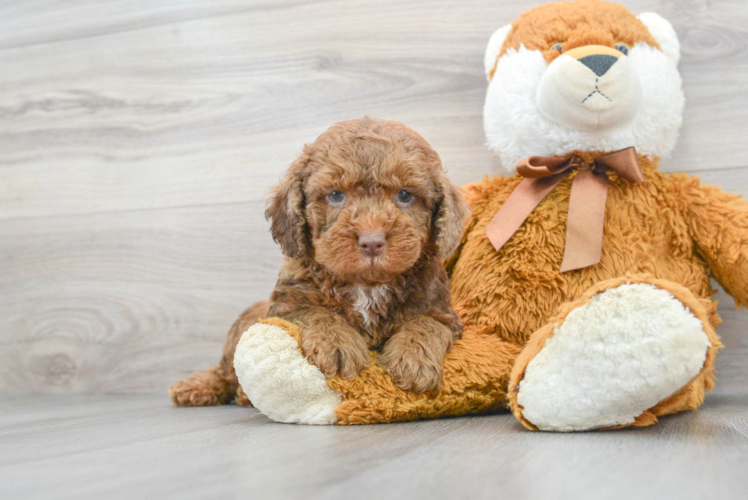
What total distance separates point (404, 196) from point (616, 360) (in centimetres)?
49

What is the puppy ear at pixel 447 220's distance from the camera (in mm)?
1289

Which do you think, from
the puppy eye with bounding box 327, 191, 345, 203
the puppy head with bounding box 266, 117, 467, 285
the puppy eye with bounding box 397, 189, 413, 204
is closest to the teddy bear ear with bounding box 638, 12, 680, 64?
the puppy head with bounding box 266, 117, 467, 285

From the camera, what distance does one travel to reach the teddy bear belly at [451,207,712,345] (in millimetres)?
1417

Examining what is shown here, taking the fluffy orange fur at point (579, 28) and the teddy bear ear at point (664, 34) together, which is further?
the teddy bear ear at point (664, 34)

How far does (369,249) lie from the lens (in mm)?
1163

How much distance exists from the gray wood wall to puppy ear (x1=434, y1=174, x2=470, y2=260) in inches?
22.8

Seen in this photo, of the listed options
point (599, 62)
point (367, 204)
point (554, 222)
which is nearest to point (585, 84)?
point (599, 62)

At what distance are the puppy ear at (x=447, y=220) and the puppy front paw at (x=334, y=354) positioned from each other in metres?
0.27

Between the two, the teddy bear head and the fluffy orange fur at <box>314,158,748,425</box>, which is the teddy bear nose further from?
the fluffy orange fur at <box>314,158,748,425</box>

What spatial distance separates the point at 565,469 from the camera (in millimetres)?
834

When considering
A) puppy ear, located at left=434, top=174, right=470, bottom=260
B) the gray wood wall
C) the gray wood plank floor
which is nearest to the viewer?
puppy ear, located at left=434, top=174, right=470, bottom=260

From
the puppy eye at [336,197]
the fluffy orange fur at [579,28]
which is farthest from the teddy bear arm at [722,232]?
the puppy eye at [336,197]

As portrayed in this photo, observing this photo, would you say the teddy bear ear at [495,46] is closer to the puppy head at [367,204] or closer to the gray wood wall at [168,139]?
the gray wood wall at [168,139]

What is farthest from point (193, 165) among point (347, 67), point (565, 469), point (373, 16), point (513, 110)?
point (565, 469)
